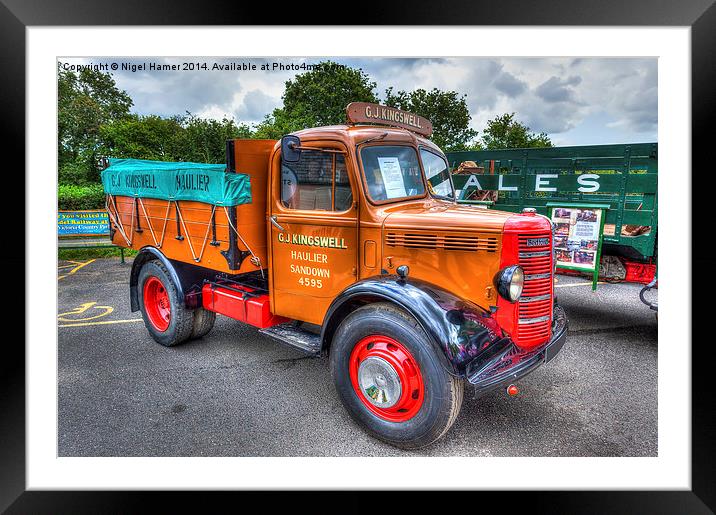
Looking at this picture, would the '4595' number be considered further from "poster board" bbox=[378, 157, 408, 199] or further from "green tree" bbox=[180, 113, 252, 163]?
"green tree" bbox=[180, 113, 252, 163]

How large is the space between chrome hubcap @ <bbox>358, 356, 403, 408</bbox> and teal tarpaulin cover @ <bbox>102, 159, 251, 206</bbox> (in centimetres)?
169

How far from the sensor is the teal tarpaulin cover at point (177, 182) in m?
3.28

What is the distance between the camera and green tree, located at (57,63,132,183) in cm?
281

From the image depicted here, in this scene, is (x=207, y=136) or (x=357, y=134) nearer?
(x=357, y=134)

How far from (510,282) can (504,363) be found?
0.49 m

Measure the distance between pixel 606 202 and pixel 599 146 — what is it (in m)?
0.61

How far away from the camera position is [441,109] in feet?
13.1

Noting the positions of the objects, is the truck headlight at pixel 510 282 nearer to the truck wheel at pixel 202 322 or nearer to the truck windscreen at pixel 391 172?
the truck windscreen at pixel 391 172

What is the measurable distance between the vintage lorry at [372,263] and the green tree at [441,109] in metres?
0.17

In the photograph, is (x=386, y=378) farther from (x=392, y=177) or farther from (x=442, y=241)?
(x=392, y=177)

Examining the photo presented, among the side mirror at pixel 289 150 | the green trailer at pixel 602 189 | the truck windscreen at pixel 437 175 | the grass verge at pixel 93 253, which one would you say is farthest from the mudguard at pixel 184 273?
the green trailer at pixel 602 189

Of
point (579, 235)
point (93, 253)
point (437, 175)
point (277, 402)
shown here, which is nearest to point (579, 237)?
point (579, 235)

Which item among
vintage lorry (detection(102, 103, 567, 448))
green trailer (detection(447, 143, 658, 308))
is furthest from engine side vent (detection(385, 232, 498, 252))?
green trailer (detection(447, 143, 658, 308))
